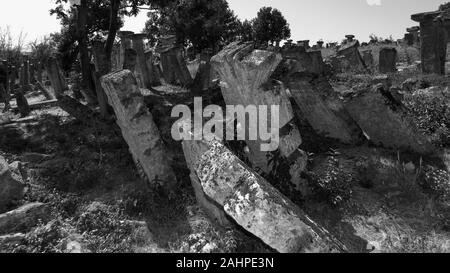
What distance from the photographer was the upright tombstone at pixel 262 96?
267 inches

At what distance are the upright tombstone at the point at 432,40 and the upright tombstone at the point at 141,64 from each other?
9.40 meters

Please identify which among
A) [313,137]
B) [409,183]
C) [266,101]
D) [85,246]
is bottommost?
[85,246]

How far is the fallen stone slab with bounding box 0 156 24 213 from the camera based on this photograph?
6.93 m

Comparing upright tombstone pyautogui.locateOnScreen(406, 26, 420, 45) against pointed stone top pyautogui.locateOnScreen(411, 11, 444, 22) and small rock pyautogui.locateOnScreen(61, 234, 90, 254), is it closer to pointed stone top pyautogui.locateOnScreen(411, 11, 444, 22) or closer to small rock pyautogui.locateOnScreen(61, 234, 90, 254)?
pointed stone top pyautogui.locateOnScreen(411, 11, 444, 22)

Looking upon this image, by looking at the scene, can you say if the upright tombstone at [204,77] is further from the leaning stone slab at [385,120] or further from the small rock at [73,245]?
the small rock at [73,245]

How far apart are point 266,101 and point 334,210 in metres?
2.11

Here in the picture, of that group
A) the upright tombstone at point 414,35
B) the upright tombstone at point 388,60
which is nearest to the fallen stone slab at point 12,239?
the upright tombstone at point 388,60

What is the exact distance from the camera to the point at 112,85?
278 inches

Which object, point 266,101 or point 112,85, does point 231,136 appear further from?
point 112,85

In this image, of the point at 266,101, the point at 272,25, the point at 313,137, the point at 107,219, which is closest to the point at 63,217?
the point at 107,219

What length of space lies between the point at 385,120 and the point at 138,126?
502 cm

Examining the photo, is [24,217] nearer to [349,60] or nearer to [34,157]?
[34,157]

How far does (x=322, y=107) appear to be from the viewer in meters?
8.77

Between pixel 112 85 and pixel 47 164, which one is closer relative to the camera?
pixel 112 85
